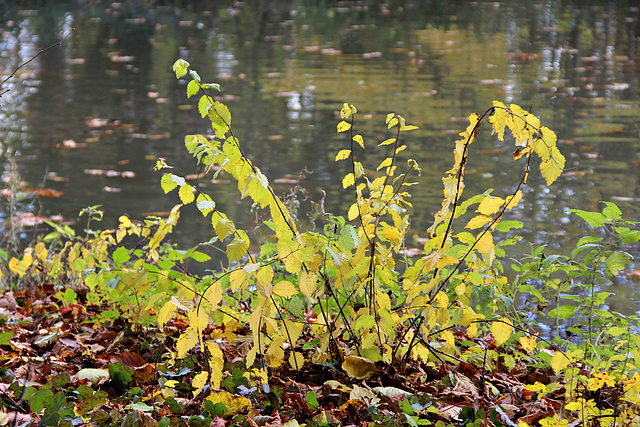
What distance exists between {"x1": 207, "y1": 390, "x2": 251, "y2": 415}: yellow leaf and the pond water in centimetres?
→ 202

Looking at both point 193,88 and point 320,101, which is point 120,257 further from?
point 320,101

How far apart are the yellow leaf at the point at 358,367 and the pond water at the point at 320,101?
1887 mm

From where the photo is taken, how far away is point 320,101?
859 centimetres

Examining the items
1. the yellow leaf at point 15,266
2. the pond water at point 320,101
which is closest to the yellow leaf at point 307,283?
the yellow leaf at point 15,266

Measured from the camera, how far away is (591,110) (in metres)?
8.09

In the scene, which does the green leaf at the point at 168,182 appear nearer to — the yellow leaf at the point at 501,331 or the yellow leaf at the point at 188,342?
the yellow leaf at the point at 188,342

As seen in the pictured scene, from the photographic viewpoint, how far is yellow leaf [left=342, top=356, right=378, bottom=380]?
2186mm

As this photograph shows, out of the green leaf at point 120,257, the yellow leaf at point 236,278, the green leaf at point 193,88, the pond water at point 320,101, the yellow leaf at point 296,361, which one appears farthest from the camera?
the pond water at point 320,101

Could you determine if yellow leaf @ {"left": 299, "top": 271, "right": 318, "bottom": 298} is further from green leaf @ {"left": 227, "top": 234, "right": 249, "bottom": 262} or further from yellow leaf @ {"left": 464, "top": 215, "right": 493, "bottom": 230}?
yellow leaf @ {"left": 464, "top": 215, "right": 493, "bottom": 230}

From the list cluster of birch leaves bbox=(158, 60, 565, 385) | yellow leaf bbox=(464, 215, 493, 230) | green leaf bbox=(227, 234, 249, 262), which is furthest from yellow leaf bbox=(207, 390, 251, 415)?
yellow leaf bbox=(464, 215, 493, 230)

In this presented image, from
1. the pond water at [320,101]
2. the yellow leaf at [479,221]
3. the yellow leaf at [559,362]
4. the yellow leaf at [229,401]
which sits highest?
the yellow leaf at [479,221]

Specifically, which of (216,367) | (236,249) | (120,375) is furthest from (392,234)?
(120,375)

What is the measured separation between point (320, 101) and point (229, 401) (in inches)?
270

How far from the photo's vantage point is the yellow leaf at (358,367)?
219cm
